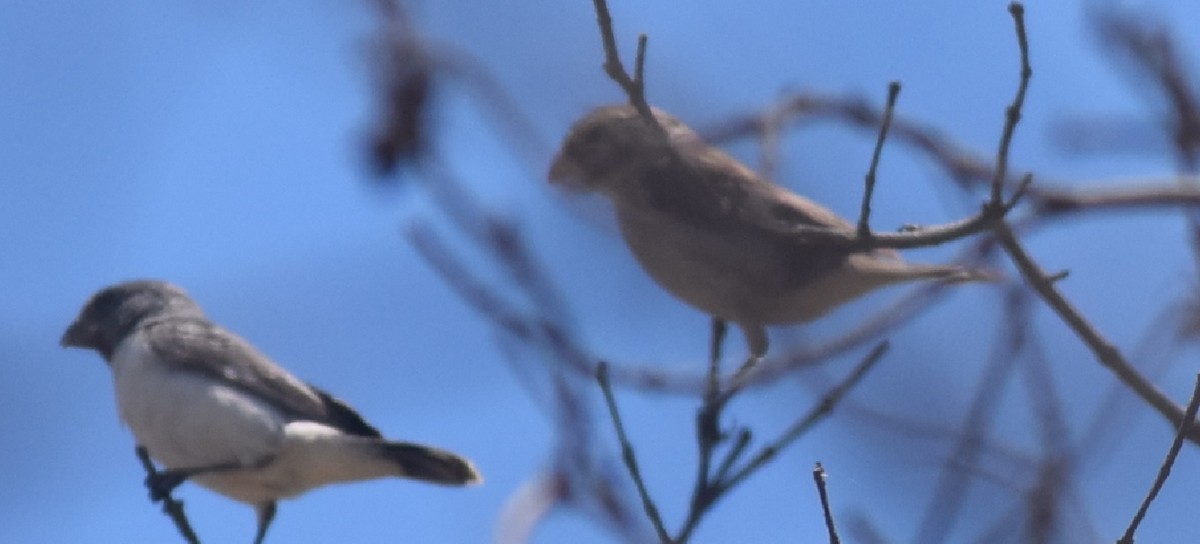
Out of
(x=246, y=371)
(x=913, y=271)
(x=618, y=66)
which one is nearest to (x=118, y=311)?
(x=246, y=371)

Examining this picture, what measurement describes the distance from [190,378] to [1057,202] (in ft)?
11.5

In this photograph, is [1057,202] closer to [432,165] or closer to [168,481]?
[432,165]

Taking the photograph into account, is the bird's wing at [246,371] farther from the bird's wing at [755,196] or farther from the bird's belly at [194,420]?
the bird's wing at [755,196]

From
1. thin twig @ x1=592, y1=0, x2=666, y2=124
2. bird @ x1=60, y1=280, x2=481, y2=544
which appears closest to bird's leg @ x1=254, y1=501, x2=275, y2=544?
bird @ x1=60, y1=280, x2=481, y2=544

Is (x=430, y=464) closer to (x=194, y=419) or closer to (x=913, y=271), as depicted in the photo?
(x=194, y=419)

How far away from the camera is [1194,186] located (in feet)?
11.3

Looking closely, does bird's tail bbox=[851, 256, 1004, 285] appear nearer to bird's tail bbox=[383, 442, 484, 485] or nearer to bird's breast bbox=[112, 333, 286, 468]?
bird's tail bbox=[383, 442, 484, 485]

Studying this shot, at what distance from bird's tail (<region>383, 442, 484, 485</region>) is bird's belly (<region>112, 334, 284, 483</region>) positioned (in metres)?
Result: 0.53

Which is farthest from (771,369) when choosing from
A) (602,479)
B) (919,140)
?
(919,140)

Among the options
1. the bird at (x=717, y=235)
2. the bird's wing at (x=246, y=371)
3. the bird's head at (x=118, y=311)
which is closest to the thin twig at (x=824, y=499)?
the bird at (x=717, y=235)

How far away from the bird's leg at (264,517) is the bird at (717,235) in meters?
1.89

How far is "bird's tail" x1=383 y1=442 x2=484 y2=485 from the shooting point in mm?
5035

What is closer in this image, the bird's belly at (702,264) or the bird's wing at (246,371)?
the bird's belly at (702,264)

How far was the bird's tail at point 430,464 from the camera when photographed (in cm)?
504
